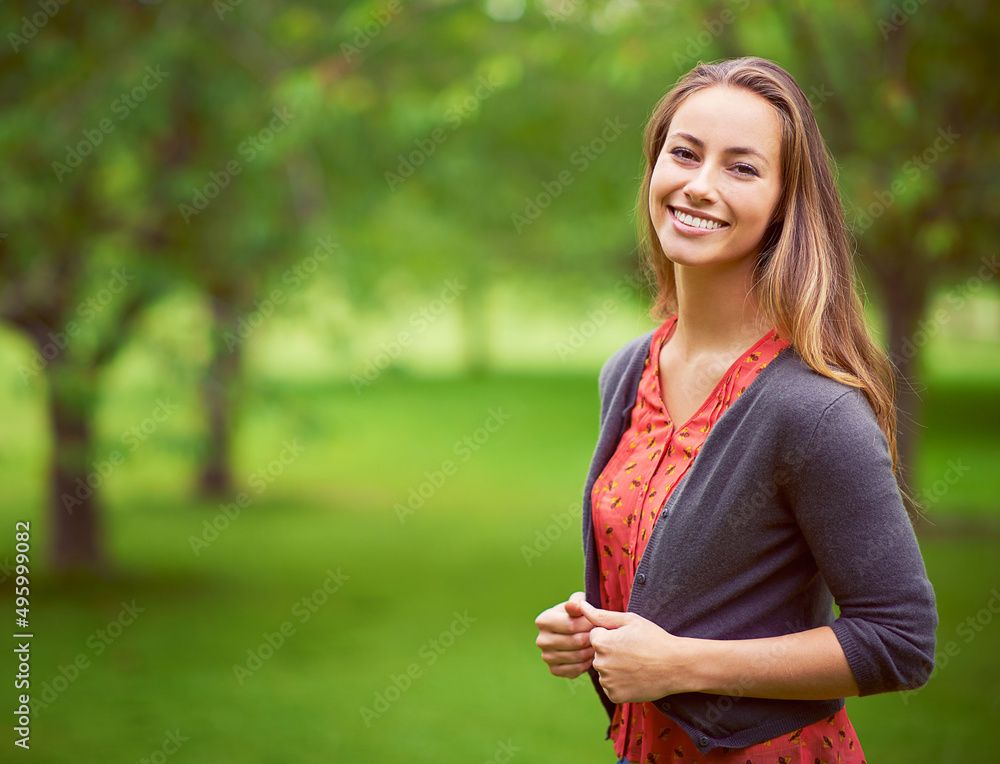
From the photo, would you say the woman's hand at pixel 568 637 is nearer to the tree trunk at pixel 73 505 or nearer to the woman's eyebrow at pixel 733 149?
the woman's eyebrow at pixel 733 149

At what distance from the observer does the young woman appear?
1412 mm

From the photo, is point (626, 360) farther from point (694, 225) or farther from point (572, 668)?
point (572, 668)

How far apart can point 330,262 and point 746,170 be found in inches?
202

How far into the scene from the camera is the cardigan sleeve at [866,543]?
4.58ft

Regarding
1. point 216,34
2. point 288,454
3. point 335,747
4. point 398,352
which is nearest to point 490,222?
point 398,352

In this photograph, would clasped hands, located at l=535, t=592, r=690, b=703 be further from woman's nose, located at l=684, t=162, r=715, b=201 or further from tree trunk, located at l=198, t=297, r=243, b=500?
tree trunk, located at l=198, t=297, r=243, b=500

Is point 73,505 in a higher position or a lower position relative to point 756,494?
higher

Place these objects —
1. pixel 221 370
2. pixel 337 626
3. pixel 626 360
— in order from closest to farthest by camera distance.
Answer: pixel 626 360 → pixel 221 370 → pixel 337 626

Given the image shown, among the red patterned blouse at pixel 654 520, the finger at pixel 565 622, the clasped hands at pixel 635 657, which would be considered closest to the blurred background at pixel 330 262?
the red patterned blouse at pixel 654 520

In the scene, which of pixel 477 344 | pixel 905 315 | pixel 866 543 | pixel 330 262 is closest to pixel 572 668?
pixel 866 543

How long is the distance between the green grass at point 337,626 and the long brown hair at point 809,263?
175 inches

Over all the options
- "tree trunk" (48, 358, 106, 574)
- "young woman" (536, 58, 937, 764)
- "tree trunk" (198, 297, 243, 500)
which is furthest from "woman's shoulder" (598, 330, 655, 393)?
"tree trunk" (48, 358, 106, 574)

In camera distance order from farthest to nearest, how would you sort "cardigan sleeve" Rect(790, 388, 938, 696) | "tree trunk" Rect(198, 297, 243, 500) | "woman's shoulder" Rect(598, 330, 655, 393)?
"tree trunk" Rect(198, 297, 243, 500) → "woman's shoulder" Rect(598, 330, 655, 393) → "cardigan sleeve" Rect(790, 388, 938, 696)

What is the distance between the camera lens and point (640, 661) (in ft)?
4.92
